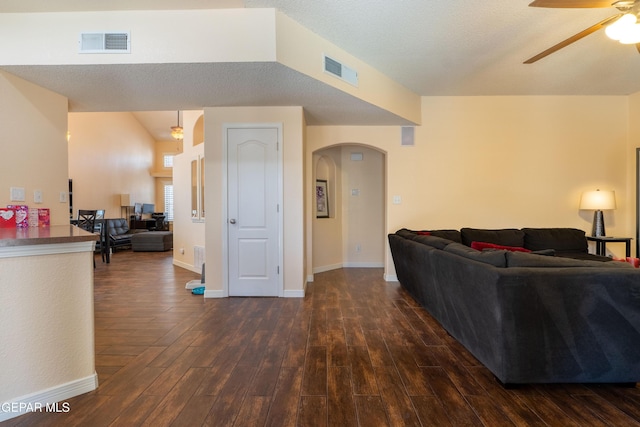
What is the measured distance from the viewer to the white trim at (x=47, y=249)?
1.69m

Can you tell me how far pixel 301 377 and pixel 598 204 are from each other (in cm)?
474

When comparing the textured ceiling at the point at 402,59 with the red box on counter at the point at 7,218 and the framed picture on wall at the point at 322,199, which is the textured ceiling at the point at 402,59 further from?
the framed picture on wall at the point at 322,199

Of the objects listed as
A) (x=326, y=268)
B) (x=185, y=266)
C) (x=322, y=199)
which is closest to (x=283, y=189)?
(x=322, y=199)

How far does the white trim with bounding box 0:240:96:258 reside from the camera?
1688 mm

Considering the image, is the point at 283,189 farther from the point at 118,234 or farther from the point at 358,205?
the point at 118,234

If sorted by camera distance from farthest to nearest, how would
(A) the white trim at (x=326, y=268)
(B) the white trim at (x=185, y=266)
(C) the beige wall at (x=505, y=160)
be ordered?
(B) the white trim at (x=185, y=266) < (A) the white trim at (x=326, y=268) < (C) the beige wall at (x=505, y=160)

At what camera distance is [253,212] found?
3.95 m

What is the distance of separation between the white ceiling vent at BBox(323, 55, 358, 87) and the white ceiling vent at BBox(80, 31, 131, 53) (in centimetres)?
174

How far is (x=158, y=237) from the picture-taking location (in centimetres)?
794

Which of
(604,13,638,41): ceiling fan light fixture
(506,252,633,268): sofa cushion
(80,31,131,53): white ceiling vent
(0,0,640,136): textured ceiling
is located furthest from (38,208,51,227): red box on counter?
(604,13,638,41): ceiling fan light fixture

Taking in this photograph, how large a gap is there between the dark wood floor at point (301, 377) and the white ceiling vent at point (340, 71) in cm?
249

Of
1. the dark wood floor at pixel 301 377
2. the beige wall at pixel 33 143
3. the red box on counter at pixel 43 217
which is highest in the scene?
the beige wall at pixel 33 143

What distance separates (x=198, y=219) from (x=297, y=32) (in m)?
3.72

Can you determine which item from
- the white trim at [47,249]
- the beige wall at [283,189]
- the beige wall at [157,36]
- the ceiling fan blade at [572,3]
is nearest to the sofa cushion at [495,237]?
the beige wall at [283,189]
